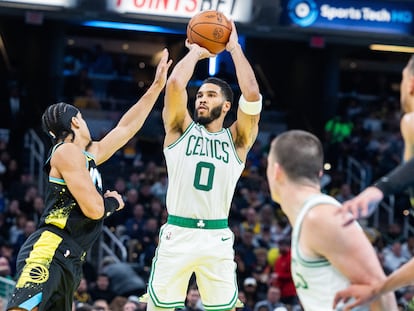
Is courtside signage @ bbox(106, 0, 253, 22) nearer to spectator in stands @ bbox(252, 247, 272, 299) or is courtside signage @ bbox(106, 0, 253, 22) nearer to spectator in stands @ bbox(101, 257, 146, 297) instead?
spectator in stands @ bbox(252, 247, 272, 299)

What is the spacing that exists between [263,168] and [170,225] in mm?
12708

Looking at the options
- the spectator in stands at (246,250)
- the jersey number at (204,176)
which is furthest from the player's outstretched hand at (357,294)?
the spectator in stands at (246,250)

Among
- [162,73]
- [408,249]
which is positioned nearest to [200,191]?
[162,73]

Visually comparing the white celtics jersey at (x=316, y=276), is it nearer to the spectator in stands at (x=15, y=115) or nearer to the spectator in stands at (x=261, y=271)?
the spectator in stands at (x=261, y=271)

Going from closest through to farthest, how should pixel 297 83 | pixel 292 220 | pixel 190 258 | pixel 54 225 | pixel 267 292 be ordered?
pixel 292 220 < pixel 54 225 < pixel 190 258 < pixel 267 292 < pixel 297 83

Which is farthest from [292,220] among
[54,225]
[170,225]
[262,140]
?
[262,140]

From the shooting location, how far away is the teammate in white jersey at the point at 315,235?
189 inches

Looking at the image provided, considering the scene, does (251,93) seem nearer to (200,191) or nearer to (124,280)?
(200,191)

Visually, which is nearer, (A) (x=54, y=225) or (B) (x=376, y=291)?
(B) (x=376, y=291)

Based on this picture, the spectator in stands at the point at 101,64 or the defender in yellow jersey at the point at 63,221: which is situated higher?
the spectator in stands at the point at 101,64

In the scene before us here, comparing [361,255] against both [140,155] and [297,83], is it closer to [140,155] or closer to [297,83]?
[140,155]

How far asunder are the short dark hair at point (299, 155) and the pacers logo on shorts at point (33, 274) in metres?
2.62

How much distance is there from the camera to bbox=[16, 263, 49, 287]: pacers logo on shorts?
7008 millimetres

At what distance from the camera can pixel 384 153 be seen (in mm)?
21500
